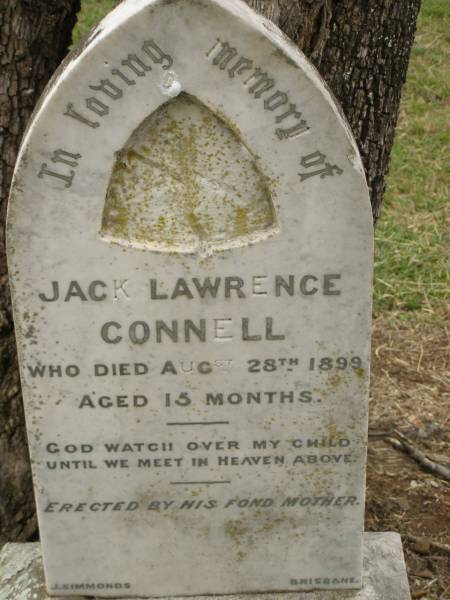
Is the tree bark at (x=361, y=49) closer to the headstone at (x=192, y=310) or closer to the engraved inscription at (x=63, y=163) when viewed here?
the headstone at (x=192, y=310)

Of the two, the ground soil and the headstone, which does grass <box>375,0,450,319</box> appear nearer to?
the ground soil

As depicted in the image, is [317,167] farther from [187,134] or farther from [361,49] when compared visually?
[361,49]

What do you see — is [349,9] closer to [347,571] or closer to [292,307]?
[292,307]

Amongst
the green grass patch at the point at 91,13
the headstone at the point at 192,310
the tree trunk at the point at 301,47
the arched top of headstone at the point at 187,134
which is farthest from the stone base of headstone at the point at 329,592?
the green grass patch at the point at 91,13

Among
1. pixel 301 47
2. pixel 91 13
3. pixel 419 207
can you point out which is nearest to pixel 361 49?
pixel 301 47

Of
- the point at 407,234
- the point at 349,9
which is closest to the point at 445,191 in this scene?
the point at 407,234

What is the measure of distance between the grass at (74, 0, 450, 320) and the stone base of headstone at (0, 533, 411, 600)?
265 centimetres

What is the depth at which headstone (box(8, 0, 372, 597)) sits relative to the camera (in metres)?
1.80

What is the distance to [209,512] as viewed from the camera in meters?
2.29

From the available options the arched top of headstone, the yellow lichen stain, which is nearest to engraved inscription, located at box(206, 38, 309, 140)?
the arched top of headstone

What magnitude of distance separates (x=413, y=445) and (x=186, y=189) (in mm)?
2419

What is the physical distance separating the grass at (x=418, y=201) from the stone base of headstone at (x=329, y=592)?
265 centimetres

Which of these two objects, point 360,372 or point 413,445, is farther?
point 413,445

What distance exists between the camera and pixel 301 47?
2.72 meters
